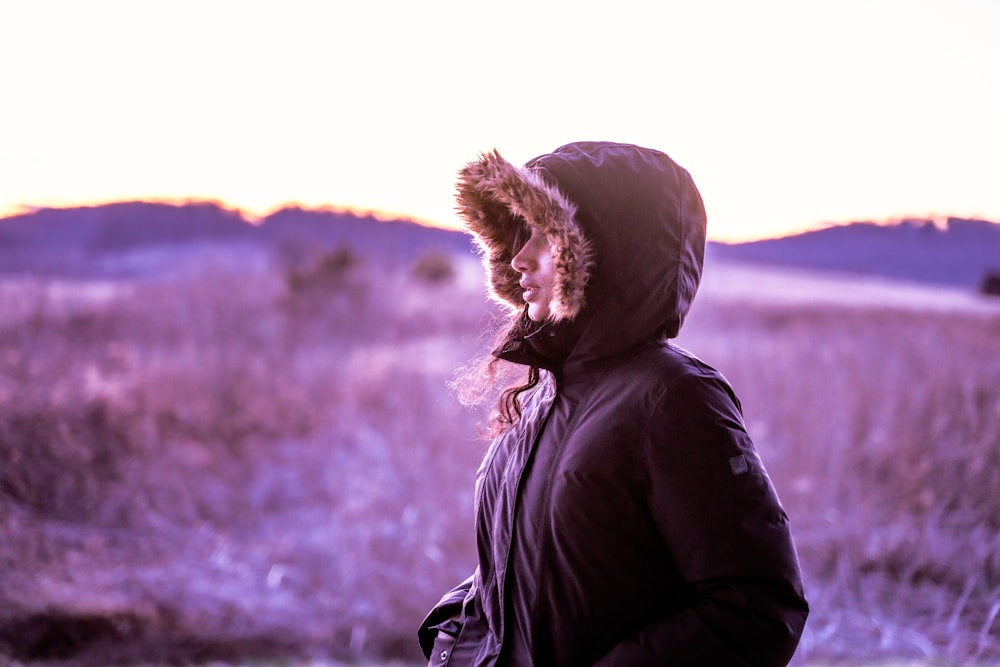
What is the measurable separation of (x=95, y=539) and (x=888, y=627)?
4949mm

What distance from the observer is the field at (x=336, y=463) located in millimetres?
4145

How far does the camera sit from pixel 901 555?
4.68 meters

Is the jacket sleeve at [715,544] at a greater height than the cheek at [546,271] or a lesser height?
lesser

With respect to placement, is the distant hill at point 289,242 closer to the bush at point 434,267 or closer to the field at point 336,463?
the field at point 336,463

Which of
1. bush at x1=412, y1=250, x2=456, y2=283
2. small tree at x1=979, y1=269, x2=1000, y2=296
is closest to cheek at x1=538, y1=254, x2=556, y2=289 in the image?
small tree at x1=979, y1=269, x2=1000, y2=296

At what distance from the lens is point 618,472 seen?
119 centimetres

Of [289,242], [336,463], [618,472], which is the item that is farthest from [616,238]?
[289,242]

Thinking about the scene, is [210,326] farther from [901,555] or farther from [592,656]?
[592,656]

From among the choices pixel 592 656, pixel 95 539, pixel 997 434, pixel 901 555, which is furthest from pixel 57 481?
pixel 997 434

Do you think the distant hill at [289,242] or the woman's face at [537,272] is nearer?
the woman's face at [537,272]

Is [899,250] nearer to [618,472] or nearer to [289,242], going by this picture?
Result: [618,472]

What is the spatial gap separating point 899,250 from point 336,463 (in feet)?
17.2

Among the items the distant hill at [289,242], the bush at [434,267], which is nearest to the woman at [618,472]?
the distant hill at [289,242]

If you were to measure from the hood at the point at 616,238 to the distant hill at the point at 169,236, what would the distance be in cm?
489
